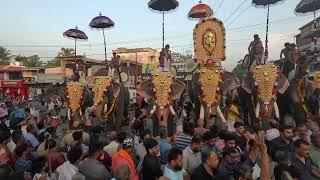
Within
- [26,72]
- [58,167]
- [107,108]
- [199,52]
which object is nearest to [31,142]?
[58,167]

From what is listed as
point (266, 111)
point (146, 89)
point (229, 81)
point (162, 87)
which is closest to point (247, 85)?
point (229, 81)

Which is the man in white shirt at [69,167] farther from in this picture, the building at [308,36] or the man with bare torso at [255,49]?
the building at [308,36]

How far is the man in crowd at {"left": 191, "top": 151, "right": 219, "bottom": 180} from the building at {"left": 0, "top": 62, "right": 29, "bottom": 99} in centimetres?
4144

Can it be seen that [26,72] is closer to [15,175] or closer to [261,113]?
[261,113]

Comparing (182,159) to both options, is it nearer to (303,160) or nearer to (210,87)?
(303,160)

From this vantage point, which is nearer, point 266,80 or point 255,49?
point 266,80

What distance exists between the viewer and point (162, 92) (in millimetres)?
9938

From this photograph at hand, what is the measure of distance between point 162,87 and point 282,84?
2712mm

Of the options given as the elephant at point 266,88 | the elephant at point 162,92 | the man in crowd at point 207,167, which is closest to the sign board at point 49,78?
the elephant at point 162,92

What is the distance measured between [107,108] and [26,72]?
1540 inches

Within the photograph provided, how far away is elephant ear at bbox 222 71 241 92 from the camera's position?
10312mm

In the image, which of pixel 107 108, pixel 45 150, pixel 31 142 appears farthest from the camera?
pixel 107 108

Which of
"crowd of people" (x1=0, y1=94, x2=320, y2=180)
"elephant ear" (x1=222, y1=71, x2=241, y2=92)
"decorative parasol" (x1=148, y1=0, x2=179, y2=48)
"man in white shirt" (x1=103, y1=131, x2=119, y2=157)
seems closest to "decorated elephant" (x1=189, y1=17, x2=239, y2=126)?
"elephant ear" (x1=222, y1=71, x2=241, y2=92)

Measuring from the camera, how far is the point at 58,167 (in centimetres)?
491
